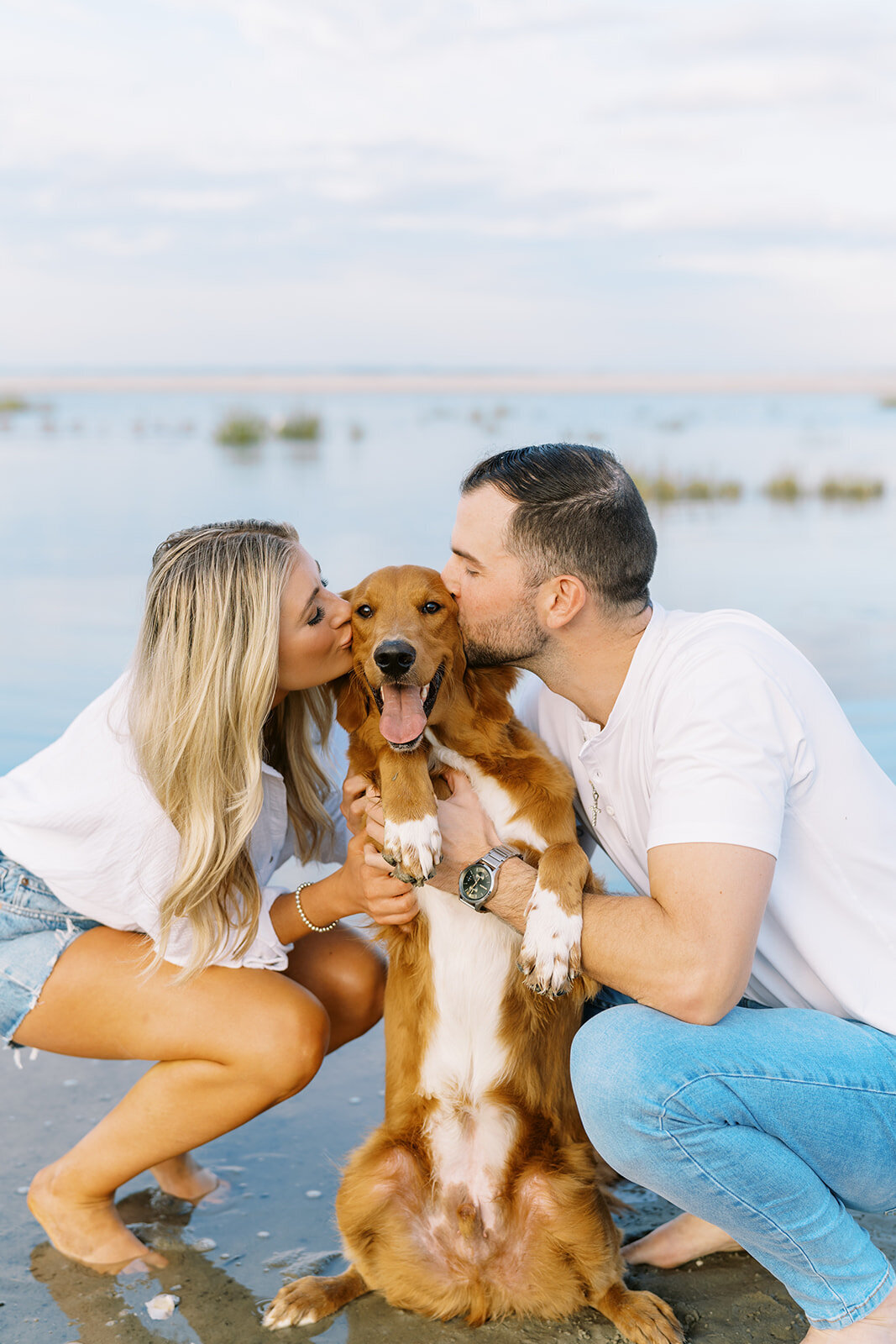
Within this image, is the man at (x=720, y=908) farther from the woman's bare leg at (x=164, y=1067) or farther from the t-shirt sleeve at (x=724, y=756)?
the woman's bare leg at (x=164, y=1067)

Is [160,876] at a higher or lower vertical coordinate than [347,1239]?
higher

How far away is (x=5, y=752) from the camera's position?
6.08 meters

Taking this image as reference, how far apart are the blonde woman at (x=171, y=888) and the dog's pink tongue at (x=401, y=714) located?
0.78ft

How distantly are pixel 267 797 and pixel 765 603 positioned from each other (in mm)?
7709

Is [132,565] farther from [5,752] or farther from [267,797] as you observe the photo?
[267,797]

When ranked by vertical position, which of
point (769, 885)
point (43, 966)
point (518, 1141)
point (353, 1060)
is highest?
point (769, 885)

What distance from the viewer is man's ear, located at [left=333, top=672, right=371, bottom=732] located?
3098mm

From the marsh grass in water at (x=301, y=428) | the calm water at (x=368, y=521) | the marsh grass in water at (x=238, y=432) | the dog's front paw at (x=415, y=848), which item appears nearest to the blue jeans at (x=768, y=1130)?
the dog's front paw at (x=415, y=848)

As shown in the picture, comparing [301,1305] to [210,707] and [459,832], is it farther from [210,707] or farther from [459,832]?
[210,707]

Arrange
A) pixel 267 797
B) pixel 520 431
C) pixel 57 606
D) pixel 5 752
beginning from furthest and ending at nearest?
pixel 520 431, pixel 57 606, pixel 5 752, pixel 267 797

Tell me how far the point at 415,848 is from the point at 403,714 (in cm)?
33

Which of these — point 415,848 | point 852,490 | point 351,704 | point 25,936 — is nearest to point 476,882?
point 415,848

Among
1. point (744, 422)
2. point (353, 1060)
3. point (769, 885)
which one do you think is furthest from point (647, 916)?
point (744, 422)

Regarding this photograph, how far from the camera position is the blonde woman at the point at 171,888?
2.81 metres
